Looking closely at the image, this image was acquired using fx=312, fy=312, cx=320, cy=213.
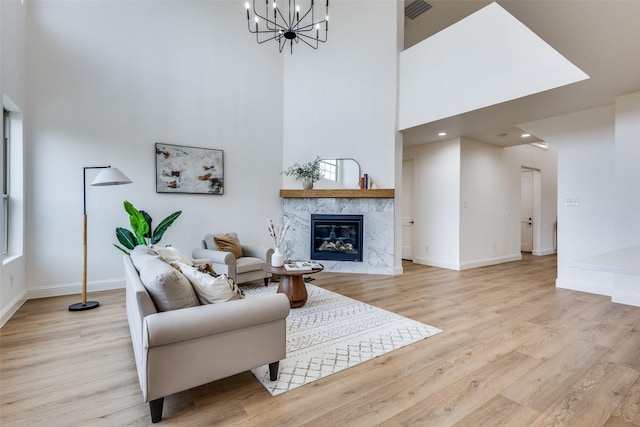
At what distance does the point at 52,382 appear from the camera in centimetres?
208

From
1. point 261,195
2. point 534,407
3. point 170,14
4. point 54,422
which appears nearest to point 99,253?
point 261,195

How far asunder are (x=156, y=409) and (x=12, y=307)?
310cm

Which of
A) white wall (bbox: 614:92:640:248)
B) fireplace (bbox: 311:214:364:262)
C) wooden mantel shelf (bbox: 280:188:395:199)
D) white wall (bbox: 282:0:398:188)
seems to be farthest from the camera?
fireplace (bbox: 311:214:364:262)

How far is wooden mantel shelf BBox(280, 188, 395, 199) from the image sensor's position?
5.37 m

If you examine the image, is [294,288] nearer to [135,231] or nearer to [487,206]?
[135,231]

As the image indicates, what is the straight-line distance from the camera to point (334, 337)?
280cm

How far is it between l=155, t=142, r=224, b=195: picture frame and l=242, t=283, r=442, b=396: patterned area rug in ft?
8.80

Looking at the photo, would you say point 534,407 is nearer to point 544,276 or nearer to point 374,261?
point 374,261

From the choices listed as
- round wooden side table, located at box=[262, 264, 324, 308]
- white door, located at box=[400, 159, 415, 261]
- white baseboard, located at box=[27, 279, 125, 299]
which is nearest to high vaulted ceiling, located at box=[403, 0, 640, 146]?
white door, located at box=[400, 159, 415, 261]

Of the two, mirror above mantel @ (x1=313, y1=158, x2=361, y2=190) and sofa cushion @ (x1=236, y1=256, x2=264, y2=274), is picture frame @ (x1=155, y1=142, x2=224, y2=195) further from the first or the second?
mirror above mantel @ (x1=313, y1=158, x2=361, y2=190)

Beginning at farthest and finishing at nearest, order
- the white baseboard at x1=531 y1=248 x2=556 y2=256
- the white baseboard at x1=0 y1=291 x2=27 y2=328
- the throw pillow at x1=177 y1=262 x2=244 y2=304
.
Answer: the white baseboard at x1=531 y1=248 x2=556 y2=256
the white baseboard at x1=0 y1=291 x2=27 y2=328
the throw pillow at x1=177 y1=262 x2=244 y2=304

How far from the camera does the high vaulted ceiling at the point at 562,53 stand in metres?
1.94

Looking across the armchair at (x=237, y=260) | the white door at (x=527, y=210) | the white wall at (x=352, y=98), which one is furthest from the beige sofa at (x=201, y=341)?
the white door at (x=527, y=210)

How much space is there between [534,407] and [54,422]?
8.83 ft
